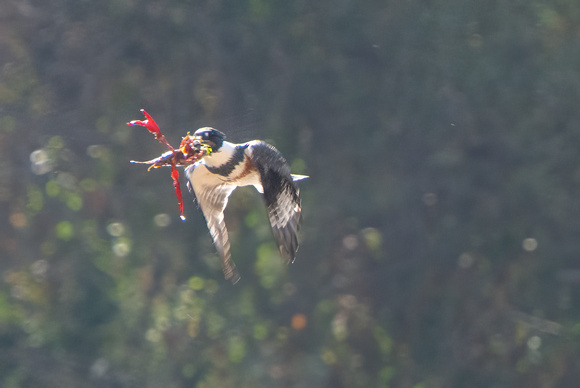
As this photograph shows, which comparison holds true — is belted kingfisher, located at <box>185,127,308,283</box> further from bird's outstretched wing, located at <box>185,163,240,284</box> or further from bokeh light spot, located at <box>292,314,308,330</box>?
bokeh light spot, located at <box>292,314,308,330</box>

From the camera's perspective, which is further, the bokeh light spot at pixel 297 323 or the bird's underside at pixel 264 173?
the bokeh light spot at pixel 297 323

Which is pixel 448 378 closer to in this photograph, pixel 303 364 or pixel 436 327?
pixel 436 327

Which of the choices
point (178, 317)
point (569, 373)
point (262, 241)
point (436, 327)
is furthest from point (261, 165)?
point (569, 373)

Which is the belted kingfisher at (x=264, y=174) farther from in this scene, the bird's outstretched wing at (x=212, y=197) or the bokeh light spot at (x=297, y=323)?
the bokeh light spot at (x=297, y=323)

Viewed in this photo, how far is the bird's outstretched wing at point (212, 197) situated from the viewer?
3975 millimetres

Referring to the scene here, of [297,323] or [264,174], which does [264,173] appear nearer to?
[264,174]

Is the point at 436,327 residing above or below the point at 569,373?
above

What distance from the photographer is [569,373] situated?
7637mm

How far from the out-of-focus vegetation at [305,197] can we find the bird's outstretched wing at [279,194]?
3146 mm

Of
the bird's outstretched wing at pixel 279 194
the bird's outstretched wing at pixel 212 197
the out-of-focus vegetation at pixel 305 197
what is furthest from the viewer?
the out-of-focus vegetation at pixel 305 197

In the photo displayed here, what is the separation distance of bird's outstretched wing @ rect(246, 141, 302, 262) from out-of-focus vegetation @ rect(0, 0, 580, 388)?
3.15 metres

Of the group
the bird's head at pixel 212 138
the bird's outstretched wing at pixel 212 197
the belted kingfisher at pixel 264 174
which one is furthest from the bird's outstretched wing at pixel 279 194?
the bird's outstretched wing at pixel 212 197

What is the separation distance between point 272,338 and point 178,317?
30.6 inches

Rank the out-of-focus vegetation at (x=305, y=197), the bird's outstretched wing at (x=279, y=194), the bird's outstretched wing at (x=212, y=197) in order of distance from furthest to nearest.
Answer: the out-of-focus vegetation at (x=305, y=197), the bird's outstretched wing at (x=212, y=197), the bird's outstretched wing at (x=279, y=194)
